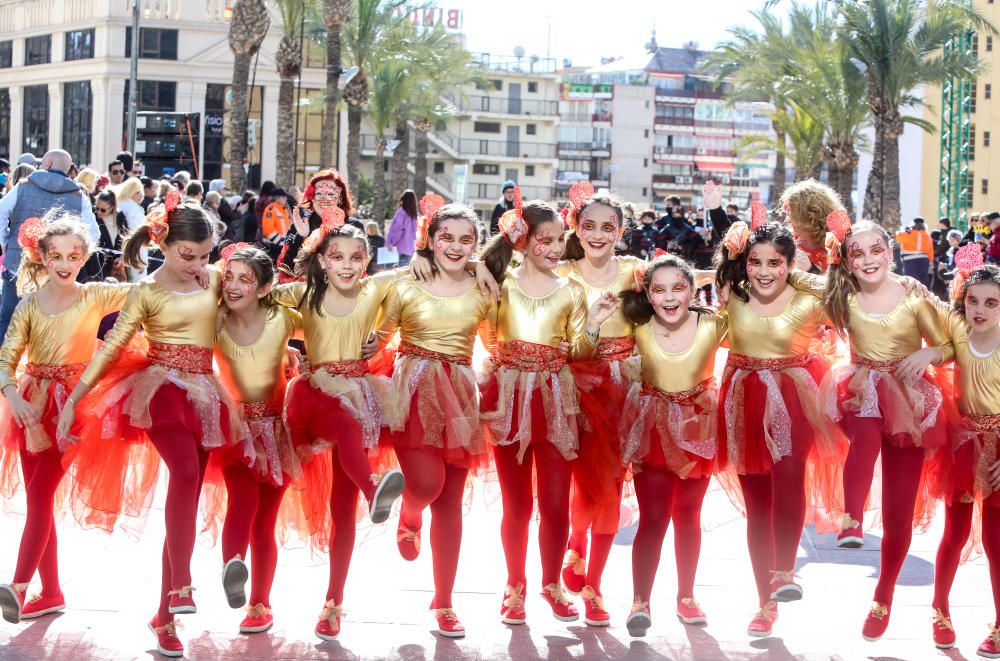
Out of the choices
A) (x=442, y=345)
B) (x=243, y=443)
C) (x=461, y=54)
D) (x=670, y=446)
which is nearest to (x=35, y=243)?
(x=243, y=443)

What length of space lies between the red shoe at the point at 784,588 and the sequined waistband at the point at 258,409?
2327 millimetres

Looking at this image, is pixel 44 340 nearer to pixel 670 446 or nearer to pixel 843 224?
pixel 670 446

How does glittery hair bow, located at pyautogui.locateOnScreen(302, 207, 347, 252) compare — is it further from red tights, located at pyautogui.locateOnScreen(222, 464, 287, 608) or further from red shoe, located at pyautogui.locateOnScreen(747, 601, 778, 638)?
red shoe, located at pyautogui.locateOnScreen(747, 601, 778, 638)

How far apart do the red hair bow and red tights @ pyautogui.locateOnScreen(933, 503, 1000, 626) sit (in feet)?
5.03

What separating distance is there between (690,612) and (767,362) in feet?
3.87

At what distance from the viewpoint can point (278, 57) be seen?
30500 millimetres

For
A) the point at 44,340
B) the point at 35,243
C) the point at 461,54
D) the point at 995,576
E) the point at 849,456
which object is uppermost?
the point at 461,54

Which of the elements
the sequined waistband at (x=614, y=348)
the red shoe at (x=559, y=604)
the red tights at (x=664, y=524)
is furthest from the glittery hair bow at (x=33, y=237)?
the red tights at (x=664, y=524)

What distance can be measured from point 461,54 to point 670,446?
40.0 metres

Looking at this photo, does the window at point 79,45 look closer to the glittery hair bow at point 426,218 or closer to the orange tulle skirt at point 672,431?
the glittery hair bow at point 426,218

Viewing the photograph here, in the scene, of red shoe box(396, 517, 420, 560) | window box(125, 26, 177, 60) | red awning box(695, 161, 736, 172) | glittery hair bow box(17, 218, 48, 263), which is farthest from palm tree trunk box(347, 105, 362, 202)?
red awning box(695, 161, 736, 172)

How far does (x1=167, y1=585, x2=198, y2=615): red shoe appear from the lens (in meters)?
5.11

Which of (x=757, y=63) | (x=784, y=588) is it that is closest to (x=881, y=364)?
(x=784, y=588)

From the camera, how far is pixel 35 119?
5291cm
